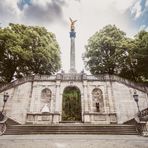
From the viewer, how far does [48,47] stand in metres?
27.6

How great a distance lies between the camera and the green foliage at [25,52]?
2408 cm

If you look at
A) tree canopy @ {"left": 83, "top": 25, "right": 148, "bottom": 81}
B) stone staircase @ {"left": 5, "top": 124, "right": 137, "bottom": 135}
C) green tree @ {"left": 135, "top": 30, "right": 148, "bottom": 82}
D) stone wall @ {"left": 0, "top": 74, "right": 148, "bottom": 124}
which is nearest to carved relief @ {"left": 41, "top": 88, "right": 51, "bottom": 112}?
stone wall @ {"left": 0, "top": 74, "right": 148, "bottom": 124}

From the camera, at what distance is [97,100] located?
2220 centimetres

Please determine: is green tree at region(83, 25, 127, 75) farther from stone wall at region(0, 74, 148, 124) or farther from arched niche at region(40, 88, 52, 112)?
arched niche at region(40, 88, 52, 112)

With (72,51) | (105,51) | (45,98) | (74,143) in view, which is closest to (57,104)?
(45,98)

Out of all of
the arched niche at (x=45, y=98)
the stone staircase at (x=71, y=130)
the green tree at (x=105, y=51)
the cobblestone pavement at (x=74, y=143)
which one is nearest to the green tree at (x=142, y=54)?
the green tree at (x=105, y=51)

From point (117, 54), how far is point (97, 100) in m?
8.87

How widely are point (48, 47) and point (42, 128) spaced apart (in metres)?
16.2

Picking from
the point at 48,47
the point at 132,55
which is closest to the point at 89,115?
the point at 132,55

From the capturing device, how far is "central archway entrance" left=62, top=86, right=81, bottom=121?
25.1 m

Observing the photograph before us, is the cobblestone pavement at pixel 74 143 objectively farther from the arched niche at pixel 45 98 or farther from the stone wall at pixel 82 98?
the arched niche at pixel 45 98

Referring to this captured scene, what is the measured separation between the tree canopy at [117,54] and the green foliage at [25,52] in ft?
22.7

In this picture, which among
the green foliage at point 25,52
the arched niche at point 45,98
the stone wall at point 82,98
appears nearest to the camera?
the stone wall at point 82,98

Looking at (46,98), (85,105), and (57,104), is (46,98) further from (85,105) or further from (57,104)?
(85,105)
